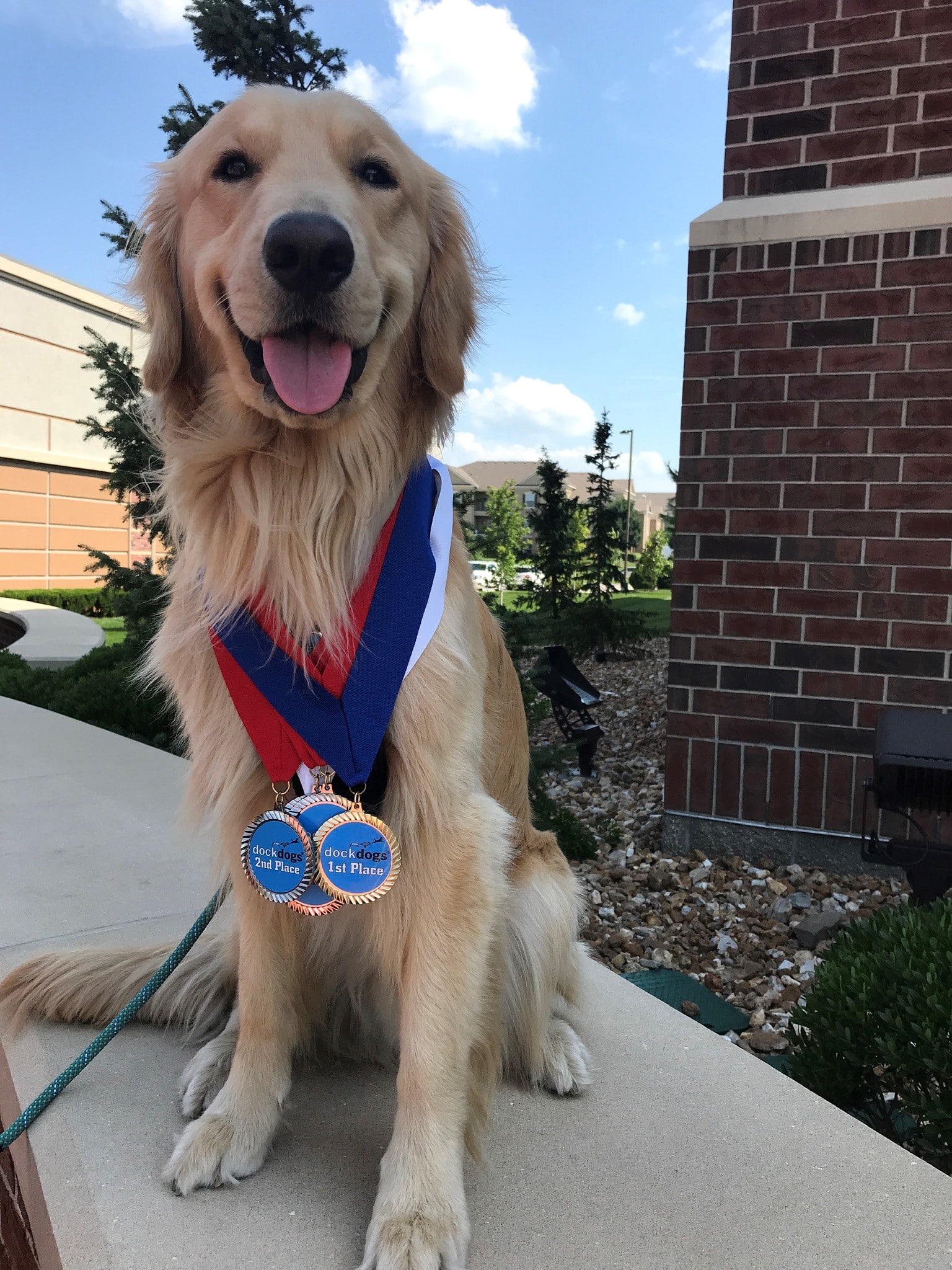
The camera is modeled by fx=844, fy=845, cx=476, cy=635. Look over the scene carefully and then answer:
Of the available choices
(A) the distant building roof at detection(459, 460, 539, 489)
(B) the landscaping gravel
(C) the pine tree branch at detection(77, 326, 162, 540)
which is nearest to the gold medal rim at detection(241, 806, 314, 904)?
(B) the landscaping gravel

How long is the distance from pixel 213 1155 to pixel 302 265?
1673mm

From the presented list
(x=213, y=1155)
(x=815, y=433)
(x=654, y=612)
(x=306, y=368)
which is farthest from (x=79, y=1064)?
(x=654, y=612)

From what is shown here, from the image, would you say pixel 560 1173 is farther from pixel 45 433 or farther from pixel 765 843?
pixel 45 433

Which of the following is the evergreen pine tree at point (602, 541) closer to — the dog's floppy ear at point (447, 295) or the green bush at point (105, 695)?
the green bush at point (105, 695)

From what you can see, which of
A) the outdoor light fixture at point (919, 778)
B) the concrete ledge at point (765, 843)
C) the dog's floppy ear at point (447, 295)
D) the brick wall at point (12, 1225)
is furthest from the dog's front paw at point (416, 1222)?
the concrete ledge at point (765, 843)

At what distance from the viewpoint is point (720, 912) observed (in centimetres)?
404

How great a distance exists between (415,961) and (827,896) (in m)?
3.22

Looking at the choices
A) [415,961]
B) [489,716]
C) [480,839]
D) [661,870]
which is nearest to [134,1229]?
[415,961]

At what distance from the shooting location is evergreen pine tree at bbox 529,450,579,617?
1362cm

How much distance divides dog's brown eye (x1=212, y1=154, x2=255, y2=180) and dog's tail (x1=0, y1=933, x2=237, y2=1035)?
1.75 m

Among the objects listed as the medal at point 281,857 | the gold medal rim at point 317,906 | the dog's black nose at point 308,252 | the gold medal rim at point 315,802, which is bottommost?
the gold medal rim at point 317,906

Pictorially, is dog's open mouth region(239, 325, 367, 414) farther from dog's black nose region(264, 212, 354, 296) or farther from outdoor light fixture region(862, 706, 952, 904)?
outdoor light fixture region(862, 706, 952, 904)

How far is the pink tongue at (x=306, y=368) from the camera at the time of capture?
1558 mm

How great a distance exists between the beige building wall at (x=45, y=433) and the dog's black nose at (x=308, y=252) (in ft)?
61.1
